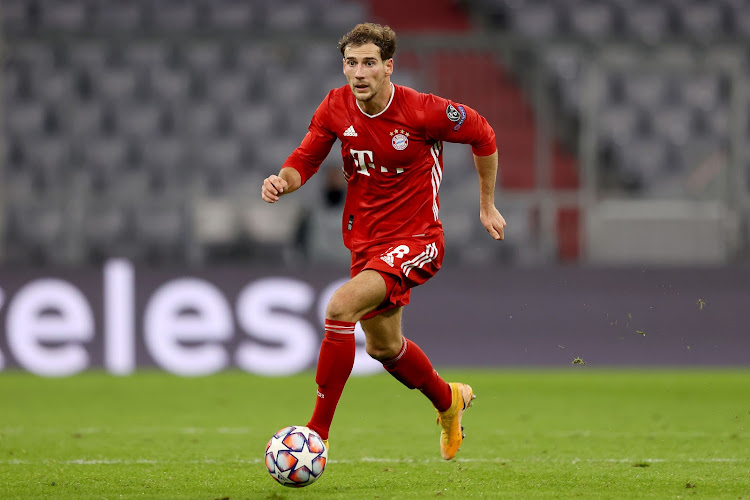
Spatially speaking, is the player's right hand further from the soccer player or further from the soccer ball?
the soccer ball

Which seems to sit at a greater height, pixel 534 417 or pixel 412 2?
pixel 412 2

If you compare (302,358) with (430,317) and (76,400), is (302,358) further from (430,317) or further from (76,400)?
(76,400)

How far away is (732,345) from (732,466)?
200 inches

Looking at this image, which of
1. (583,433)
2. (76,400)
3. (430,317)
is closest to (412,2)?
(430,317)

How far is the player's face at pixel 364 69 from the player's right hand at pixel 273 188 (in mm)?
517

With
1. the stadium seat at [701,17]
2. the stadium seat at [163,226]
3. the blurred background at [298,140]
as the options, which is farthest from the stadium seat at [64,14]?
the stadium seat at [701,17]

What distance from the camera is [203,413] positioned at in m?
8.08

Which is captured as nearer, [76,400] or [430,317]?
[76,400]

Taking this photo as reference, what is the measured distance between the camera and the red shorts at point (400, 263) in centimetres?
521

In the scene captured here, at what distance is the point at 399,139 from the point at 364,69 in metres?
0.37

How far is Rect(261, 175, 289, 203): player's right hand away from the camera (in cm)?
495

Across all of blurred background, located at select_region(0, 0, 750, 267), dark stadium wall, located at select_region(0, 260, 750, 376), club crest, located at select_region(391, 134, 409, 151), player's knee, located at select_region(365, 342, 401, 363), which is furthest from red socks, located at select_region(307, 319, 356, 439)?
blurred background, located at select_region(0, 0, 750, 267)

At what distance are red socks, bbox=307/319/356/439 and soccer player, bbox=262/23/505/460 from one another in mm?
146

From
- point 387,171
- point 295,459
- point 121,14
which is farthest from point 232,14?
point 295,459
